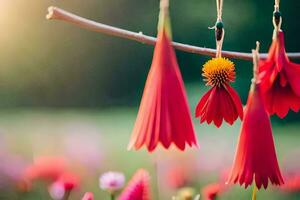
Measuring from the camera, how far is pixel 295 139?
4.96 feet

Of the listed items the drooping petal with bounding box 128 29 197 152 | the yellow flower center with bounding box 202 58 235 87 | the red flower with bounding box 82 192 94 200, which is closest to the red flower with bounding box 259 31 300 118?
the yellow flower center with bounding box 202 58 235 87

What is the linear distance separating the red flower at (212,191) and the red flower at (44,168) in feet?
1.18

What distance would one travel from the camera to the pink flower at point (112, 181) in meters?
1.42

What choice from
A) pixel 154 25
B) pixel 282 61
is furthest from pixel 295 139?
pixel 154 25

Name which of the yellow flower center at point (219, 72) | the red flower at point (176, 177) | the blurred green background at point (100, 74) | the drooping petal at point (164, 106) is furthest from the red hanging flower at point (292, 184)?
the drooping petal at point (164, 106)

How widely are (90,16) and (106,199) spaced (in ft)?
1.48

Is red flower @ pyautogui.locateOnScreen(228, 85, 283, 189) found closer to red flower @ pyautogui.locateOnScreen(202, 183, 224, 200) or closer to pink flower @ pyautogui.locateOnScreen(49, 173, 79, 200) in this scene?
red flower @ pyautogui.locateOnScreen(202, 183, 224, 200)

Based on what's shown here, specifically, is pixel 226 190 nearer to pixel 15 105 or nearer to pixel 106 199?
pixel 106 199

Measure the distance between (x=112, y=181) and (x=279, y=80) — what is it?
475mm

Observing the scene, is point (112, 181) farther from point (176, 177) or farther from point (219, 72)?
point (219, 72)

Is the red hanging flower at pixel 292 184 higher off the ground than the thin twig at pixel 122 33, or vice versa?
the thin twig at pixel 122 33

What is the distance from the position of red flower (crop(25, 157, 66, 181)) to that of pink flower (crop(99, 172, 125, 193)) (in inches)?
4.1

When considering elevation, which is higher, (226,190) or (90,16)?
(90,16)

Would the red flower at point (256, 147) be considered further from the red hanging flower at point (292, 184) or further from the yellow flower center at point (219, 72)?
the red hanging flower at point (292, 184)
